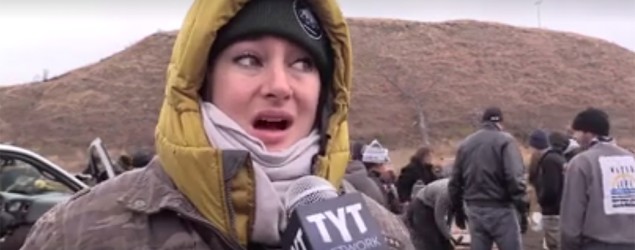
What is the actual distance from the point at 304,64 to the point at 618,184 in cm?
519

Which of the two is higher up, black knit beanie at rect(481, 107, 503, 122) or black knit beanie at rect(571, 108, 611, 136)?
black knit beanie at rect(571, 108, 611, 136)

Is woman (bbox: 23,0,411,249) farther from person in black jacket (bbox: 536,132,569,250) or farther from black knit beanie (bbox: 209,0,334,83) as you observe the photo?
person in black jacket (bbox: 536,132,569,250)

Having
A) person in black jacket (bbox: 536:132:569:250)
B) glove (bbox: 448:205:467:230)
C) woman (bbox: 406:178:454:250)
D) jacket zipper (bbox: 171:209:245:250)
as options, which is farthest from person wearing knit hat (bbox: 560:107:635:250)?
jacket zipper (bbox: 171:209:245:250)

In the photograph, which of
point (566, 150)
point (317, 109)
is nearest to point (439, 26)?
point (566, 150)

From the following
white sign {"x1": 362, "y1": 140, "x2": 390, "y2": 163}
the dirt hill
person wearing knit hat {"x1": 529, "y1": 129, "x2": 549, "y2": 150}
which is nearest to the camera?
white sign {"x1": 362, "y1": 140, "x2": 390, "y2": 163}

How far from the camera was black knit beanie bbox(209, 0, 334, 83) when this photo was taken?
7.14ft

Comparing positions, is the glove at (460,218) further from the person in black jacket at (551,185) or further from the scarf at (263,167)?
the scarf at (263,167)

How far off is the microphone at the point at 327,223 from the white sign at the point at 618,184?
5314mm

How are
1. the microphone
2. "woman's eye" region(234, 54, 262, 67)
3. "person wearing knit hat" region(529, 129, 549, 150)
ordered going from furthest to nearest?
"person wearing knit hat" region(529, 129, 549, 150)
"woman's eye" region(234, 54, 262, 67)
the microphone

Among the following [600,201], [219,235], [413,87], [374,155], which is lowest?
[413,87]

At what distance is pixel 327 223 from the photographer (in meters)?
1.86

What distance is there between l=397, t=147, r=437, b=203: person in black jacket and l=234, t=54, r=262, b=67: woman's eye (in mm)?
10088

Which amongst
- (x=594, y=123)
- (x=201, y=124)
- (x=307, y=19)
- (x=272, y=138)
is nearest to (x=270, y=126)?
(x=272, y=138)

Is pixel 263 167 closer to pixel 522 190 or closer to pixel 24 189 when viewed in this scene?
pixel 24 189
